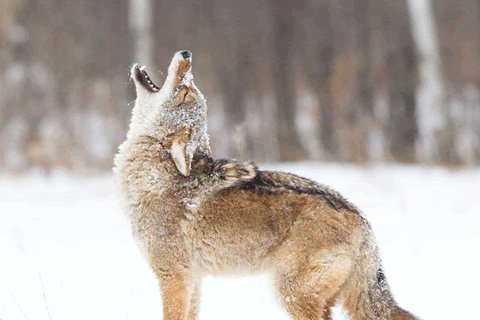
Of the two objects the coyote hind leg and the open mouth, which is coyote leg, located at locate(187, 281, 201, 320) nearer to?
the coyote hind leg

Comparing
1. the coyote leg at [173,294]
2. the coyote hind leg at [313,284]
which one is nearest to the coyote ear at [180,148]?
the coyote leg at [173,294]

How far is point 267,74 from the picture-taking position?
50.0 feet

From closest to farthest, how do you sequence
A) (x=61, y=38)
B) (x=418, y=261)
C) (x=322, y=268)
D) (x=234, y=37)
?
1. (x=322, y=268)
2. (x=418, y=261)
3. (x=61, y=38)
4. (x=234, y=37)

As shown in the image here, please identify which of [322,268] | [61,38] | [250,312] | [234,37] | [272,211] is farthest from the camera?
[234,37]

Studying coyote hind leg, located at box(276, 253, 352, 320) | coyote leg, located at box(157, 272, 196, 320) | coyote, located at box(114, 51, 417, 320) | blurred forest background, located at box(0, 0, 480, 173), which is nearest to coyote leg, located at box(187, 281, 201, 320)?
coyote, located at box(114, 51, 417, 320)

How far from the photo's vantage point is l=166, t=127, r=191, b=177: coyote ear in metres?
3.42

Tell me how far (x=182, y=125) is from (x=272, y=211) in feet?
3.23

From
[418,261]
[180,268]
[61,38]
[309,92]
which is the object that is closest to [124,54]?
[61,38]

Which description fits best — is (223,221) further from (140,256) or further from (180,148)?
(140,256)

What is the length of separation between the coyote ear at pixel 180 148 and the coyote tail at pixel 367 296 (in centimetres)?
135

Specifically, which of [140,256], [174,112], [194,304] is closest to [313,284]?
[194,304]

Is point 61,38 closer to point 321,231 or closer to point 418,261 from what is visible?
point 418,261

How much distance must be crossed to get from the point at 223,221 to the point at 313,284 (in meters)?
0.75

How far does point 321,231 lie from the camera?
3041mm
